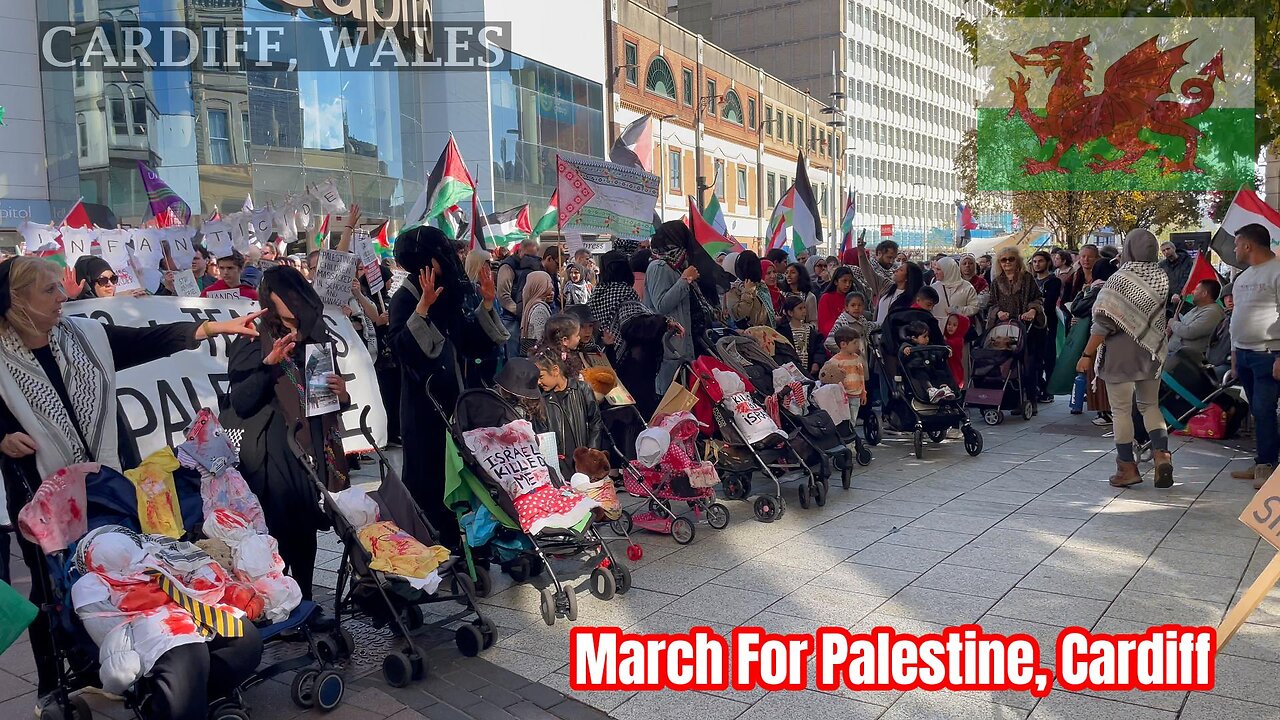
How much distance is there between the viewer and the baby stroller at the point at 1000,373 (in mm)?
10727

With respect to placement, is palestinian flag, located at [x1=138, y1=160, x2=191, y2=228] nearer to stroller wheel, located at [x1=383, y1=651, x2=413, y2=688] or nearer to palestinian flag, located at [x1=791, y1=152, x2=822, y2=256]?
palestinian flag, located at [x1=791, y1=152, x2=822, y2=256]

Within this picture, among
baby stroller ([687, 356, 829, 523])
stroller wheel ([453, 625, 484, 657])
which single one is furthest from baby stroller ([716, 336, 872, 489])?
stroller wheel ([453, 625, 484, 657])

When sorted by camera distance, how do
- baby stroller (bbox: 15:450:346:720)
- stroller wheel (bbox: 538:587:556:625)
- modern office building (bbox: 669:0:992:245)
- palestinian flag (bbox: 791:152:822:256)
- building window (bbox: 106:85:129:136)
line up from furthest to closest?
modern office building (bbox: 669:0:992:245) < building window (bbox: 106:85:129:136) < palestinian flag (bbox: 791:152:822:256) < stroller wheel (bbox: 538:587:556:625) < baby stroller (bbox: 15:450:346:720)

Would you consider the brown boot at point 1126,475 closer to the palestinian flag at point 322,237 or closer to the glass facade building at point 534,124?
the palestinian flag at point 322,237

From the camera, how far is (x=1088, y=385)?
1052cm

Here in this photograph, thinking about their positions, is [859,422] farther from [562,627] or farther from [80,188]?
[80,188]

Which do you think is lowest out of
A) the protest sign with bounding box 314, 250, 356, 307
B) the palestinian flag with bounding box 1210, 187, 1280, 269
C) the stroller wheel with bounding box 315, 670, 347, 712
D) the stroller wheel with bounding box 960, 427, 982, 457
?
the stroller wheel with bounding box 315, 670, 347, 712

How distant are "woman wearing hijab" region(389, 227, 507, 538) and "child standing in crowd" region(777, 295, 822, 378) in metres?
4.79

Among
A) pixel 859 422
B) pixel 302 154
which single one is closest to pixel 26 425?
pixel 859 422

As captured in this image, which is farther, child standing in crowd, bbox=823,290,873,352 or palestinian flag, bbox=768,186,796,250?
palestinian flag, bbox=768,186,796,250

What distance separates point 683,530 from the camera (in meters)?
6.45

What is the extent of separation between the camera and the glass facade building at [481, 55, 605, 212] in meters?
29.8

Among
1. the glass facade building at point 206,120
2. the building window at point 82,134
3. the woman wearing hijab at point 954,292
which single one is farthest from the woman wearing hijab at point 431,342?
the building window at point 82,134

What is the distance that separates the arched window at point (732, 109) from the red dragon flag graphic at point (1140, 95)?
31.9 m
